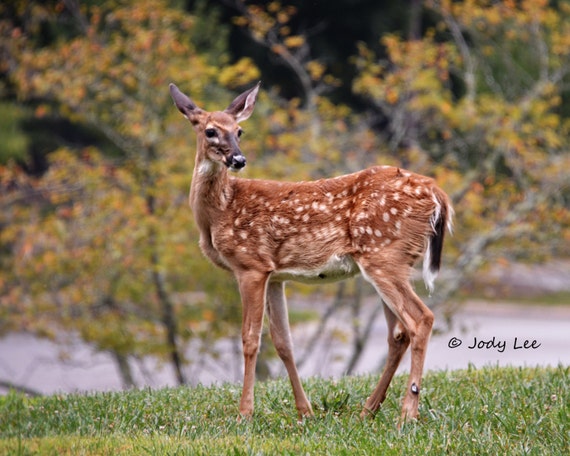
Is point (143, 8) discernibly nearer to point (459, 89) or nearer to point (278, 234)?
point (278, 234)

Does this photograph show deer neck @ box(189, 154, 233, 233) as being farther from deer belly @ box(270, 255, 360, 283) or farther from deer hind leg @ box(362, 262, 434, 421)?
deer hind leg @ box(362, 262, 434, 421)

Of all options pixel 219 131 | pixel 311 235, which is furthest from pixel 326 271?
pixel 219 131

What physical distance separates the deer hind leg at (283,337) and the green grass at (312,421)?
128 millimetres

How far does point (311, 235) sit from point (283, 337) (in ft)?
2.41

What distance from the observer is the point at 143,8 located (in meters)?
14.2

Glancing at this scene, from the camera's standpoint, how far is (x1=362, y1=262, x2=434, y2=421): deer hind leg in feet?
20.8

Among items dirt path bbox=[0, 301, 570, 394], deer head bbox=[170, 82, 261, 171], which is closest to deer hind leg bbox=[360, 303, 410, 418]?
deer head bbox=[170, 82, 261, 171]

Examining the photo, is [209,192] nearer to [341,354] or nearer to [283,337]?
[283,337]

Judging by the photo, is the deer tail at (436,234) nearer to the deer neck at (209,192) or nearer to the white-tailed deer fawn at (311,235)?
the white-tailed deer fawn at (311,235)

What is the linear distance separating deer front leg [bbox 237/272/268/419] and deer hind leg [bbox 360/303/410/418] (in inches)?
29.3

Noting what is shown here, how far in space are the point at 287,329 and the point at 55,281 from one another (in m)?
7.29

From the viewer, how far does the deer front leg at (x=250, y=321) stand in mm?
6789

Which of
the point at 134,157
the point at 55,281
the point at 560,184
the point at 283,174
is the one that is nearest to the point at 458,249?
the point at 560,184

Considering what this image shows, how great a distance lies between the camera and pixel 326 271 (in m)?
6.72
